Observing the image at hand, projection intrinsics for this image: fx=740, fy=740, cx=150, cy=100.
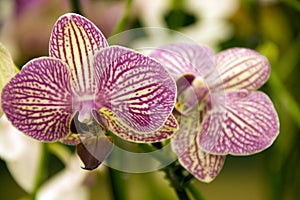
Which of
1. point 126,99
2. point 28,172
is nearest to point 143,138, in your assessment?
point 126,99

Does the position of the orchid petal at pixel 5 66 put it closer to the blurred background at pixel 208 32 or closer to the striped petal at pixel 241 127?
the striped petal at pixel 241 127

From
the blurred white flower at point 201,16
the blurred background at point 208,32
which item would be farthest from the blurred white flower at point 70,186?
the blurred white flower at point 201,16

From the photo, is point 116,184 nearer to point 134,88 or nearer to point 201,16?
point 134,88

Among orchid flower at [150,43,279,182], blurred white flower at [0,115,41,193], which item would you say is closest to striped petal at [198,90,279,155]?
orchid flower at [150,43,279,182]

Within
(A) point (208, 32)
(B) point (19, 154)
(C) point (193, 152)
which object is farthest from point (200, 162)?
(A) point (208, 32)

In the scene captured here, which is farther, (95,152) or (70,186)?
(70,186)

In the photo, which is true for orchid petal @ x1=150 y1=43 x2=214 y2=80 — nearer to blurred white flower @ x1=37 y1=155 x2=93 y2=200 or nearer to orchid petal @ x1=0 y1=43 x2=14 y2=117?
orchid petal @ x1=0 y1=43 x2=14 y2=117
